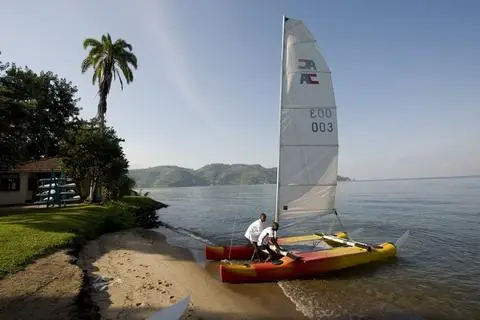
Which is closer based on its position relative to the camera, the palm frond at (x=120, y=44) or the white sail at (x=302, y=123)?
the white sail at (x=302, y=123)

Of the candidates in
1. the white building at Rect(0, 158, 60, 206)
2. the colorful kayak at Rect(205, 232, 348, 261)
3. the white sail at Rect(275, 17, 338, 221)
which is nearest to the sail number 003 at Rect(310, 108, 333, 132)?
the white sail at Rect(275, 17, 338, 221)

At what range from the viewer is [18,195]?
30.5 metres

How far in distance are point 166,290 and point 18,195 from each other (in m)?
27.2

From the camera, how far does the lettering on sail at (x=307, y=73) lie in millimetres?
14266

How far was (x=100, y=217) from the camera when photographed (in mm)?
21562

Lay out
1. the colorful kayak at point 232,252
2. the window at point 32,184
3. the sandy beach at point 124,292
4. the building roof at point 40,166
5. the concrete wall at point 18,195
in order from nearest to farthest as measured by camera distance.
→ the sandy beach at point 124,292
the colorful kayak at point 232,252
the concrete wall at point 18,195
the building roof at point 40,166
the window at point 32,184

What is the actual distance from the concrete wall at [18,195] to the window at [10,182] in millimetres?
314

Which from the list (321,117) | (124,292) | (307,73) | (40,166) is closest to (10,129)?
(40,166)

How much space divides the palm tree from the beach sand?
66.1 feet

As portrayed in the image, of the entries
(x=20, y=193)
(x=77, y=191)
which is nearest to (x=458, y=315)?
(x=77, y=191)

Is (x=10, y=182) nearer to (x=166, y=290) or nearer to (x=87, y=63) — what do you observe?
(x=87, y=63)

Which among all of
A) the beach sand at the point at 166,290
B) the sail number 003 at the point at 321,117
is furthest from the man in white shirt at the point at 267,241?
the sail number 003 at the point at 321,117

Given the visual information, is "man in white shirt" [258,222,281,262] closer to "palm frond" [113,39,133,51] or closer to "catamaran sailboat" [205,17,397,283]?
"catamaran sailboat" [205,17,397,283]

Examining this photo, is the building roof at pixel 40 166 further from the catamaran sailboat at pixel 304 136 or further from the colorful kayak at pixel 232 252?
the catamaran sailboat at pixel 304 136
